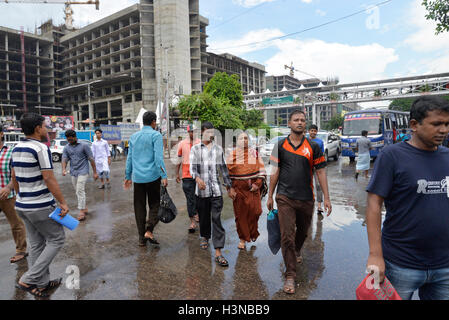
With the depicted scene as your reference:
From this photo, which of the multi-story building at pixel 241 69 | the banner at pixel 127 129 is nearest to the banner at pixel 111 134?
the banner at pixel 127 129

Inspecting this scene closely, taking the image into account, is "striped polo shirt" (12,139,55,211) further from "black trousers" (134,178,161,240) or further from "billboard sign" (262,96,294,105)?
"billboard sign" (262,96,294,105)

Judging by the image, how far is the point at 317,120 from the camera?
52219 mm

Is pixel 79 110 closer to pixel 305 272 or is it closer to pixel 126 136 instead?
pixel 126 136

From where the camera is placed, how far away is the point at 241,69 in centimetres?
8431

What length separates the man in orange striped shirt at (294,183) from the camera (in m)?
3.30

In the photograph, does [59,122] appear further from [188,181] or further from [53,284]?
[53,284]

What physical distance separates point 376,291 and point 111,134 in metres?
26.8

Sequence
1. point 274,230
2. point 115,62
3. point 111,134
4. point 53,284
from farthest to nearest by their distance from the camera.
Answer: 1. point 115,62
2. point 111,134
3. point 274,230
4. point 53,284

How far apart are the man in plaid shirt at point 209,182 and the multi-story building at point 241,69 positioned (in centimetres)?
6327

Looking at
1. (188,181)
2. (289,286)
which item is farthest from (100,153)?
(289,286)

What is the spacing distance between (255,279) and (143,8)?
59184 millimetres
